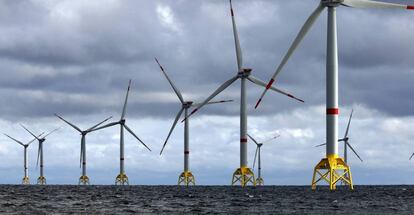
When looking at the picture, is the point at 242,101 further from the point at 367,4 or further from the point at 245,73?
the point at 367,4

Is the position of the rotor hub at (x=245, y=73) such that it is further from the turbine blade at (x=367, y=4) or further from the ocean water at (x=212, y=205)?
the turbine blade at (x=367, y=4)

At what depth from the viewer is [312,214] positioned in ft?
220

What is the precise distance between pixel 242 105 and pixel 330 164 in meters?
66.8

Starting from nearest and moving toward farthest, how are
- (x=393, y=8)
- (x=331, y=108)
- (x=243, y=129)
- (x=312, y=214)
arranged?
1. (x=312, y=214)
2. (x=331, y=108)
3. (x=393, y=8)
4. (x=243, y=129)

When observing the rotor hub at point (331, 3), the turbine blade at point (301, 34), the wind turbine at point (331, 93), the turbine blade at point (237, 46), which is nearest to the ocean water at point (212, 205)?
the wind turbine at point (331, 93)

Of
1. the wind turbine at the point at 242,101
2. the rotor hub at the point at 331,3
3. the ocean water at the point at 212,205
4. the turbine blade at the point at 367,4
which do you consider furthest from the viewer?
the wind turbine at the point at 242,101

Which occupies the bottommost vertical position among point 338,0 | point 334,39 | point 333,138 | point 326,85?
point 333,138

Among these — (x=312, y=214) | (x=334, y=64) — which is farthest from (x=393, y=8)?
(x=312, y=214)

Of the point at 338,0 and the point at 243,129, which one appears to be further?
the point at 243,129

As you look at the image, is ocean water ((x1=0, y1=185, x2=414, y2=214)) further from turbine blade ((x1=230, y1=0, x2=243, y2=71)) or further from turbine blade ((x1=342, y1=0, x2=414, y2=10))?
turbine blade ((x1=230, y1=0, x2=243, y2=71))

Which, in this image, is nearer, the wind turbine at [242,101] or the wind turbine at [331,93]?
the wind turbine at [331,93]

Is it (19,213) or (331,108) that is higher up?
(331,108)

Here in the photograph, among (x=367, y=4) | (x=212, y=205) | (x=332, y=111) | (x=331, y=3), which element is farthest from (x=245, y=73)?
(x=212, y=205)

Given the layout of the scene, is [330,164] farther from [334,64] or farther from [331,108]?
[334,64]
